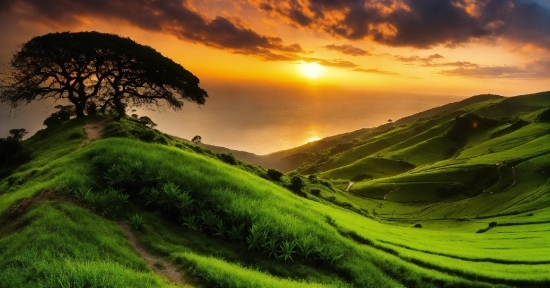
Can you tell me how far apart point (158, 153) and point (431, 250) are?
2257cm

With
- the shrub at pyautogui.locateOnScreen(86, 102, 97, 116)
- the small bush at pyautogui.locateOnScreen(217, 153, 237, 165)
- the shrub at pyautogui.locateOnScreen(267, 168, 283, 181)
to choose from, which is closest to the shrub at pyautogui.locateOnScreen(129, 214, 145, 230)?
the small bush at pyautogui.locateOnScreen(217, 153, 237, 165)

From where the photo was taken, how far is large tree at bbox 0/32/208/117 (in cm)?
4319

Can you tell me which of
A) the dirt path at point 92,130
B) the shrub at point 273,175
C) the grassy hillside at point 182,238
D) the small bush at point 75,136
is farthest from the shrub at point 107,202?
the shrub at point 273,175

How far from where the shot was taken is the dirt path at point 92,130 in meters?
32.7

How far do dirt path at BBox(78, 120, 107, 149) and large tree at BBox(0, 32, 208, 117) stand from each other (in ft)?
11.0

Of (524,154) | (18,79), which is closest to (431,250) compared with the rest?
(18,79)

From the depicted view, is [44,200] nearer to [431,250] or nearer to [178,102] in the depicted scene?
[431,250]

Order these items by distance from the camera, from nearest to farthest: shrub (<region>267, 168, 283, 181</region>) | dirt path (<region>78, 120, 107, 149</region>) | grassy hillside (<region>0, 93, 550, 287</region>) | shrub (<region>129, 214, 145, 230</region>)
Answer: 1. grassy hillside (<region>0, 93, 550, 287</region>)
2. shrub (<region>129, 214, 145, 230</region>)
3. dirt path (<region>78, 120, 107, 149</region>)
4. shrub (<region>267, 168, 283, 181</region>)

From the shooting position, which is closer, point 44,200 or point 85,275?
point 85,275

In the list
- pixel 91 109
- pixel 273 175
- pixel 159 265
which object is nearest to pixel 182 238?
pixel 159 265

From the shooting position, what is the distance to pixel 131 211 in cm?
1844

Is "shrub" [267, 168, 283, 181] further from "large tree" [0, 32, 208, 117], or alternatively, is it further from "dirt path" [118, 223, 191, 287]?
"dirt path" [118, 223, 191, 287]

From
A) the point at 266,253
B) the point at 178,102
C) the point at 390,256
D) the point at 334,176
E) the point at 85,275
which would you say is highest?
the point at 178,102

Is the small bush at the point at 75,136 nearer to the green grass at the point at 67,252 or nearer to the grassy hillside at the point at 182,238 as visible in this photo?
the grassy hillside at the point at 182,238
